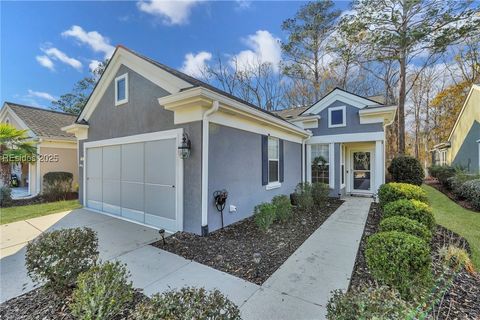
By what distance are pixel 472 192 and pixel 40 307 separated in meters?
12.3

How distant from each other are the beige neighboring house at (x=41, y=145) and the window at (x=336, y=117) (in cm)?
1347

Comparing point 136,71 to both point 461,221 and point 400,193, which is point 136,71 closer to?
point 400,193

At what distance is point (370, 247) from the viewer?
3020 millimetres

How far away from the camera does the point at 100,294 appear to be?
2.13 m

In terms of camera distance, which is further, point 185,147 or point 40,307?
point 185,147

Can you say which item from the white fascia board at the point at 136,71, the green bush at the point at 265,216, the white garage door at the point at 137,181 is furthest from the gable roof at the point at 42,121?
the green bush at the point at 265,216

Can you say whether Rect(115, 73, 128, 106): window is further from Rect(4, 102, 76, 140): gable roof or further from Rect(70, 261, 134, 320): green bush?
Rect(4, 102, 76, 140): gable roof

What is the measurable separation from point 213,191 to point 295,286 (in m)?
2.84

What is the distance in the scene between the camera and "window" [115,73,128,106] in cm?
669

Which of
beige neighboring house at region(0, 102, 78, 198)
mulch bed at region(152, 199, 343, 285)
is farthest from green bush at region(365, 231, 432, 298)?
beige neighboring house at region(0, 102, 78, 198)

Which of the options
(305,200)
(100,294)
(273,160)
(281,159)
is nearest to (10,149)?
(273,160)

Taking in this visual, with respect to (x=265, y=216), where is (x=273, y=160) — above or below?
above

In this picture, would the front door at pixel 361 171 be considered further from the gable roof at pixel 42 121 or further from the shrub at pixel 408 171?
the gable roof at pixel 42 121

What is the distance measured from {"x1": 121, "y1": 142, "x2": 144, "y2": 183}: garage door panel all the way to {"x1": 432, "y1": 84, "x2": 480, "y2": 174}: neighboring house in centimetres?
1571
